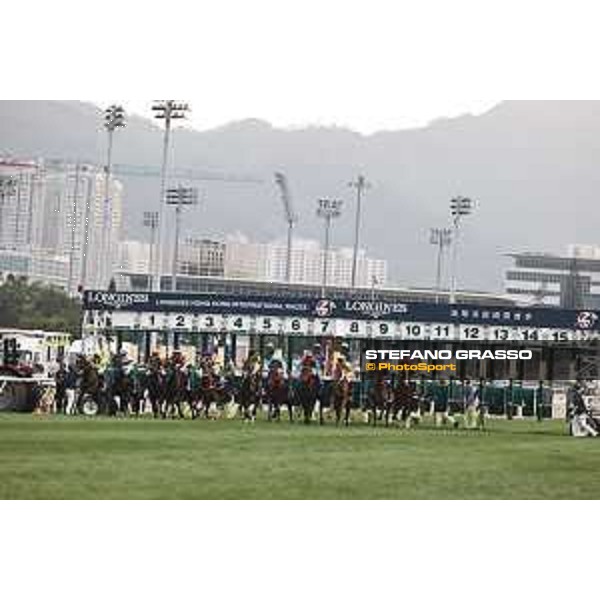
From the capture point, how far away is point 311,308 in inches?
320

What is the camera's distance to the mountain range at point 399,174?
8047 mm

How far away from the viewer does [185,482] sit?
25.5 ft

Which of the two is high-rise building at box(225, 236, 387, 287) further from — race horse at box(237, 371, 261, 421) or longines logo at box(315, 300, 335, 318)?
race horse at box(237, 371, 261, 421)

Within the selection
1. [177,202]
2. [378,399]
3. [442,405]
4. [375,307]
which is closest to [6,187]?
[177,202]

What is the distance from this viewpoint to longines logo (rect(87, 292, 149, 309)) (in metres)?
8.08

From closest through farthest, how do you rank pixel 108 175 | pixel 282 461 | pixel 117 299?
pixel 282 461 → pixel 117 299 → pixel 108 175

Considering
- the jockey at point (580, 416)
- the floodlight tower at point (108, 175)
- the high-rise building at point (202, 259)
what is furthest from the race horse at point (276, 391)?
the jockey at point (580, 416)

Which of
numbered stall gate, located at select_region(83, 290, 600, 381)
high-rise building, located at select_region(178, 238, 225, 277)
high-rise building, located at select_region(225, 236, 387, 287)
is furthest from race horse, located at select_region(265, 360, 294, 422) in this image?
high-rise building, located at select_region(178, 238, 225, 277)

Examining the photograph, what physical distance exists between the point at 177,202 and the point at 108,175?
0.41 metres

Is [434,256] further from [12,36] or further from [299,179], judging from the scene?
[12,36]

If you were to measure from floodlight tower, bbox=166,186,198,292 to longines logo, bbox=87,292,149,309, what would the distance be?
189 millimetres

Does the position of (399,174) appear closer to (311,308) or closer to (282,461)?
(311,308)
